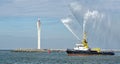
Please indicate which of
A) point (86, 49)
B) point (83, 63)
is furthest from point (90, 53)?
point (83, 63)

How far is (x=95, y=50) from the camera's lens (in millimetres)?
176000

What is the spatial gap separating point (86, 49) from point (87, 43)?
3.01 meters

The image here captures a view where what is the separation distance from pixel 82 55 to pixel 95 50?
16102 millimetres

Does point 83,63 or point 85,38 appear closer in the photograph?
point 83,63

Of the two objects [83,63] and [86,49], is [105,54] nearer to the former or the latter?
[86,49]

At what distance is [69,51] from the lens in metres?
168

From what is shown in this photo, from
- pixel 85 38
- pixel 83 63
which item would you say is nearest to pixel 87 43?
pixel 85 38

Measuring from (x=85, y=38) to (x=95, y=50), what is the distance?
1160 cm

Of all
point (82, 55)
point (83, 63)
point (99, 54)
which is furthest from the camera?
point (99, 54)

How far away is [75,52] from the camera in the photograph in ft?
534

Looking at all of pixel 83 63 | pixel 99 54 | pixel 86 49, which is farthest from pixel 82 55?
pixel 83 63

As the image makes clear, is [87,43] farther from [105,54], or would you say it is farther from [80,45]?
[105,54]

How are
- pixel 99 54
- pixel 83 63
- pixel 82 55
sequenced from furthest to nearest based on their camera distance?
pixel 99 54, pixel 82 55, pixel 83 63

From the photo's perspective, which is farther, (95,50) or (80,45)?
(95,50)
